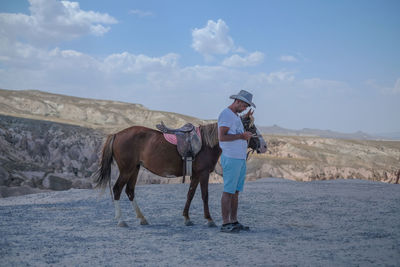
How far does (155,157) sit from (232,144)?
5.76 feet

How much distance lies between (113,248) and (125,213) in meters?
3.25

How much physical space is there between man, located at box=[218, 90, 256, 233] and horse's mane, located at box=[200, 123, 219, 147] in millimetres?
673

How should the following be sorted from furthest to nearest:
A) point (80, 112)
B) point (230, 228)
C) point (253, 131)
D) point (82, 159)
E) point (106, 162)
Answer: point (80, 112)
point (82, 159)
point (106, 162)
point (253, 131)
point (230, 228)

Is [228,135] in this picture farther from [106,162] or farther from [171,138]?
[106,162]

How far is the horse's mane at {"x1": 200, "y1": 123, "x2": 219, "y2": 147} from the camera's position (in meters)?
7.01

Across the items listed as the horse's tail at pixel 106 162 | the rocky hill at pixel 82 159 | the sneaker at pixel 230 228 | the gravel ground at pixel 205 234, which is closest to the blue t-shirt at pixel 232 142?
the sneaker at pixel 230 228

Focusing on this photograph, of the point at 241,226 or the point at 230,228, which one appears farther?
the point at 241,226

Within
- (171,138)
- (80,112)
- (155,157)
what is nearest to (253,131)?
(171,138)

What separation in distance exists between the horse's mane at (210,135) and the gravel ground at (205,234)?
1.58 metres

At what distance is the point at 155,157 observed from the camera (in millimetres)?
7285

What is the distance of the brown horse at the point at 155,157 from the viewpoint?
7.03 metres

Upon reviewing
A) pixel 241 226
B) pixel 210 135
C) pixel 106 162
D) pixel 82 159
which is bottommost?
pixel 82 159

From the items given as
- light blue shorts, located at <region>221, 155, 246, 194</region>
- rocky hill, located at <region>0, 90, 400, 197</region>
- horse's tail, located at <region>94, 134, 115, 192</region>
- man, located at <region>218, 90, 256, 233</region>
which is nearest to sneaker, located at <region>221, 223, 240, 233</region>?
man, located at <region>218, 90, 256, 233</region>

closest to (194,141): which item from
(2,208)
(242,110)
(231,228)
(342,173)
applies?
(242,110)
